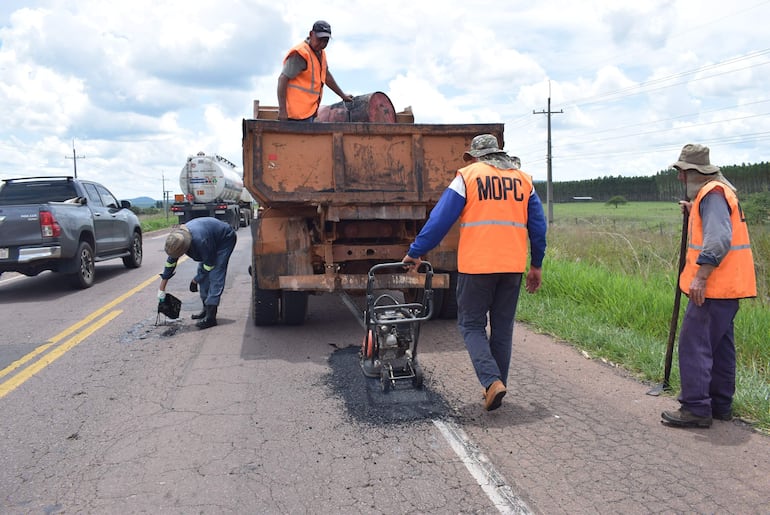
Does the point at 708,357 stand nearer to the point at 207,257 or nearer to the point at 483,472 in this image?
the point at 483,472

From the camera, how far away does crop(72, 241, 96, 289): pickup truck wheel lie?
10125mm

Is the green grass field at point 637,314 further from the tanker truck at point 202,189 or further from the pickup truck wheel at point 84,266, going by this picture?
the tanker truck at point 202,189

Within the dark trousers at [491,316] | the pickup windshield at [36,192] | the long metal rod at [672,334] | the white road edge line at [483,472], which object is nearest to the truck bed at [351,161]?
the dark trousers at [491,316]

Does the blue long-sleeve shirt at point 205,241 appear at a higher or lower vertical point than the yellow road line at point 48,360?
higher

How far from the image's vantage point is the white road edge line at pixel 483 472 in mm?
3049

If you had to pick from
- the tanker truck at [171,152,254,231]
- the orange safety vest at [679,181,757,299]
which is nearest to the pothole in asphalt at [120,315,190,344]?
the orange safety vest at [679,181,757,299]

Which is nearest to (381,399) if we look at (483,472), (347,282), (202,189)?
(483,472)

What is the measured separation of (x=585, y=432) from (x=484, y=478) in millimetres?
991

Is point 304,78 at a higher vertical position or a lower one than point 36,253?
higher

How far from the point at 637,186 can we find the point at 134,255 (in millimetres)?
74650

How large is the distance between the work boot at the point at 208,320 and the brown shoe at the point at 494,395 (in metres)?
4.09

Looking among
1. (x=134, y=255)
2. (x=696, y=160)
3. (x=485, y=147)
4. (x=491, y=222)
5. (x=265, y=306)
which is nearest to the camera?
(x=696, y=160)

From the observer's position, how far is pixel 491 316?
15.2ft

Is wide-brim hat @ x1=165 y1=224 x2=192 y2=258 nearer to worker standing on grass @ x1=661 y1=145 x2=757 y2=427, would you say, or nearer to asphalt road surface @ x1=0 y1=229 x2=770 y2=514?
asphalt road surface @ x1=0 y1=229 x2=770 y2=514
